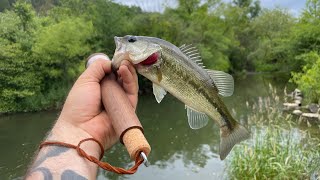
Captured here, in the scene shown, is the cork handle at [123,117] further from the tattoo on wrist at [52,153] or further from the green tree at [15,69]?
the green tree at [15,69]

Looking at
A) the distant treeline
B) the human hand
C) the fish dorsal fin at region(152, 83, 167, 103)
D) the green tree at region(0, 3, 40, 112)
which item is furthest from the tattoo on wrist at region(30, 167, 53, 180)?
the green tree at region(0, 3, 40, 112)

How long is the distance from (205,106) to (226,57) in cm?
5101

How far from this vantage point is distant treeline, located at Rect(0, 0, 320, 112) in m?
30.3

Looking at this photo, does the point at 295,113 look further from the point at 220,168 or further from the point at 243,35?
the point at 243,35

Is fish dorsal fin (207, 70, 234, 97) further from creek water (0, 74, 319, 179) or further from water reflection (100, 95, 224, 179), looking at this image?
water reflection (100, 95, 224, 179)

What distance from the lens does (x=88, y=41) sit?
118ft

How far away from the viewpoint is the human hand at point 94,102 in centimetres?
255

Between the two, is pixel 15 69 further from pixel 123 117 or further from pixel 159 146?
pixel 123 117

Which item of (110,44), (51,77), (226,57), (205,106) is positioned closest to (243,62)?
(226,57)

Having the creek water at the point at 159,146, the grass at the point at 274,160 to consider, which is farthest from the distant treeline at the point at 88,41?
the grass at the point at 274,160

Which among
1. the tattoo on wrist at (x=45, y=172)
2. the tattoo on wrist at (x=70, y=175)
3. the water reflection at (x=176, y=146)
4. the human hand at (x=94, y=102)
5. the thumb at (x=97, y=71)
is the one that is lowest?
the water reflection at (x=176, y=146)

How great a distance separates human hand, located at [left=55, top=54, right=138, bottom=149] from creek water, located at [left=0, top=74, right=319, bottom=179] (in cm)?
673

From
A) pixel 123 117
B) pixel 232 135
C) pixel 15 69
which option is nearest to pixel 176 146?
pixel 232 135

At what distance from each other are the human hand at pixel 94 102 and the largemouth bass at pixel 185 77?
9 centimetres
